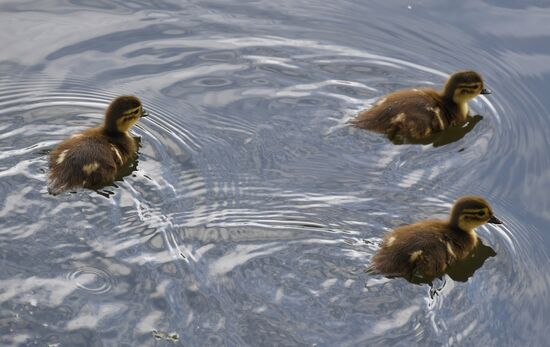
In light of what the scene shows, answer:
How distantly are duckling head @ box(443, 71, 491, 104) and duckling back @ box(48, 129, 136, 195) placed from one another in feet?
6.09

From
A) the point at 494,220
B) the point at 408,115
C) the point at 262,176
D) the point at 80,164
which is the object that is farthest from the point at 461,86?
the point at 80,164

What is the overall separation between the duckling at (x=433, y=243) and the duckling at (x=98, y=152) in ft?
4.86

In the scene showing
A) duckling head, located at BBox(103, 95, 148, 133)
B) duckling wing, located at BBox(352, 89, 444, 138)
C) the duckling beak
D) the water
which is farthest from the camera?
duckling wing, located at BBox(352, 89, 444, 138)

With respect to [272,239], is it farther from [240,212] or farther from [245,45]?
[245,45]

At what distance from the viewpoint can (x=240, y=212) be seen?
561cm

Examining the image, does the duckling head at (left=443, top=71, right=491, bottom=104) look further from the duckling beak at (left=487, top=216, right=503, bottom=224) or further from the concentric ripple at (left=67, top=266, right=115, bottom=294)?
the concentric ripple at (left=67, top=266, right=115, bottom=294)

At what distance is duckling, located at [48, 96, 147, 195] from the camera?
18.6 ft

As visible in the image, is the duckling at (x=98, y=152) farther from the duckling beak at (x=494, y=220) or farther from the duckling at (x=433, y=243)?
the duckling beak at (x=494, y=220)

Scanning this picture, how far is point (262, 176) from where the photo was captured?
5891 mm

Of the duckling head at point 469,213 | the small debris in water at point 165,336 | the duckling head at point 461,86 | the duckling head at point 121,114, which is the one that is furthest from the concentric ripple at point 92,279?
the duckling head at point 461,86

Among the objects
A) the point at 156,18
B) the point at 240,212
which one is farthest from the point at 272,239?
the point at 156,18

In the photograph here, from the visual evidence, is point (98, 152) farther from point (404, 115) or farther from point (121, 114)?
point (404, 115)

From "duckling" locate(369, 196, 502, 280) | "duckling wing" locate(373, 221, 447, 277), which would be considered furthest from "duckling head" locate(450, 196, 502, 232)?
"duckling wing" locate(373, 221, 447, 277)

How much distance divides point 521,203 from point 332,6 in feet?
7.02
